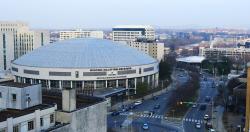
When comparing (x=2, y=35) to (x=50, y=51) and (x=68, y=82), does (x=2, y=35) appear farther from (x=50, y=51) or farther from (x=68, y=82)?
(x=68, y=82)

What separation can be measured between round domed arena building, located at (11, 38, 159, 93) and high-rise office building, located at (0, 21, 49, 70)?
81.6ft

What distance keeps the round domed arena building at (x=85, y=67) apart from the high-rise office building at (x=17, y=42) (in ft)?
81.6

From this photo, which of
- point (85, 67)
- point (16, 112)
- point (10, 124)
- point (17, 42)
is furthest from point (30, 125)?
point (17, 42)

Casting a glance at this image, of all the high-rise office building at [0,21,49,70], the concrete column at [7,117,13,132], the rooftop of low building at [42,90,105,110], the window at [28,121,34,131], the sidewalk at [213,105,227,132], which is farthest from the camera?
the high-rise office building at [0,21,49,70]

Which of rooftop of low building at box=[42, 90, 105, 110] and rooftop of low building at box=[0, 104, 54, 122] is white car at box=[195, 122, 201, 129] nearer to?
rooftop of low building at box=[42, 90, 105, 110]

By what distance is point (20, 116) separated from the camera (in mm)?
24953

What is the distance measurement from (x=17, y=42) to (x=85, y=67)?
145 ft

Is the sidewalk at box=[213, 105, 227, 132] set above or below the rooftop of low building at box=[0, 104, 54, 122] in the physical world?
below

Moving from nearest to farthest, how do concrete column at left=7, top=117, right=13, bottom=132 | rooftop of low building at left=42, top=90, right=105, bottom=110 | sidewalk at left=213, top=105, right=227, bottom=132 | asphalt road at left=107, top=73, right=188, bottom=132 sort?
concrete column at left=7, top=117, right=13, bottom=132, rooftop of low building at left=42, top=90, right=105, bottom=110, sidewalk at left=213, top=105, right=227, bottom=132, asphalt road at left=107, top=73, right=188, bottom=132

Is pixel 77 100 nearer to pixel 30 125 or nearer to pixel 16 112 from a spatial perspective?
pixel 16 112

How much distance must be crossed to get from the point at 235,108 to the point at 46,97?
1214 inches

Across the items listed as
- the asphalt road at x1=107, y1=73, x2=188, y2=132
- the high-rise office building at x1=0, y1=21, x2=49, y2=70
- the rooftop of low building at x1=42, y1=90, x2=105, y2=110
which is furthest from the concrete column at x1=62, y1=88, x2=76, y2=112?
Answer: the high-rise office building at x1=0, y1=21, x2=49, y2=70

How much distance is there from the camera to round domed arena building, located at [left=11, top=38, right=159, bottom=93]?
6844cm

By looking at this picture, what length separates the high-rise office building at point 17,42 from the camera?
9912 centimetres
